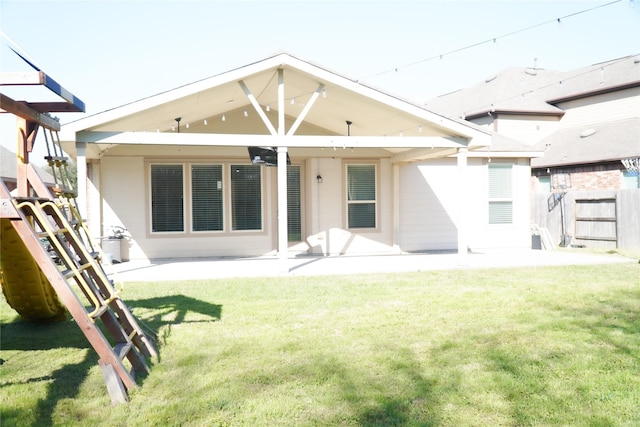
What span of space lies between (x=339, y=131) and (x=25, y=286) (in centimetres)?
843

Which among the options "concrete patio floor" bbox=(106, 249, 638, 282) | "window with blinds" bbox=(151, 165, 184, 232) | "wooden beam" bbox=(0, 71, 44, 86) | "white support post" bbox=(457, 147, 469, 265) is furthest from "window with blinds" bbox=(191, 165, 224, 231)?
"wooden beam" bbox=(0, 71, 44, 86)

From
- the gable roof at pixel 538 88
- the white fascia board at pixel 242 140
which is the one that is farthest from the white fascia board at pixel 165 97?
the gable roof at pixel 538 88

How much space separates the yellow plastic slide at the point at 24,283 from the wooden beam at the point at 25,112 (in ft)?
2.89

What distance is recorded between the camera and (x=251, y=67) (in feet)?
28.4

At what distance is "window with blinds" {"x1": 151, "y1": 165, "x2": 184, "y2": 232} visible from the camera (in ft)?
37.9

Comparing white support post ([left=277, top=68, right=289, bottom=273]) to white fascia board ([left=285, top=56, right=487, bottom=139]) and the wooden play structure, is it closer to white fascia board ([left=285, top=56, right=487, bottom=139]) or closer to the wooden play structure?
white fascia board ([left=285, top=56, right=487, bottom=139])

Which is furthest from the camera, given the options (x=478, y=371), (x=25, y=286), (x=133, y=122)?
(x=133, y=122)

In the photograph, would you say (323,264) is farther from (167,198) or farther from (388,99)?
(167,198)

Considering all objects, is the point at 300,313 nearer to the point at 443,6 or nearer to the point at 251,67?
the point at 251,67

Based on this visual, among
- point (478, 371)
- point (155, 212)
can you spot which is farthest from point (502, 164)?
point (478, 371)

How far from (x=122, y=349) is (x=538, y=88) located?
23515 mm

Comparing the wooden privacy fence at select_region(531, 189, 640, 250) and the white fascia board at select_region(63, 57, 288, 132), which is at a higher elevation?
the white fascia board at select_region(63, 57, 288, 132)

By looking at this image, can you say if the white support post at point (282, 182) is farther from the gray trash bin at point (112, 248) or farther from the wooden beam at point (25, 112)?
the wooden beam at point (25, 112)

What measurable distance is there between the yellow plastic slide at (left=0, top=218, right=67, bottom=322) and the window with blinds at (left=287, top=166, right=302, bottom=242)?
6971mm
